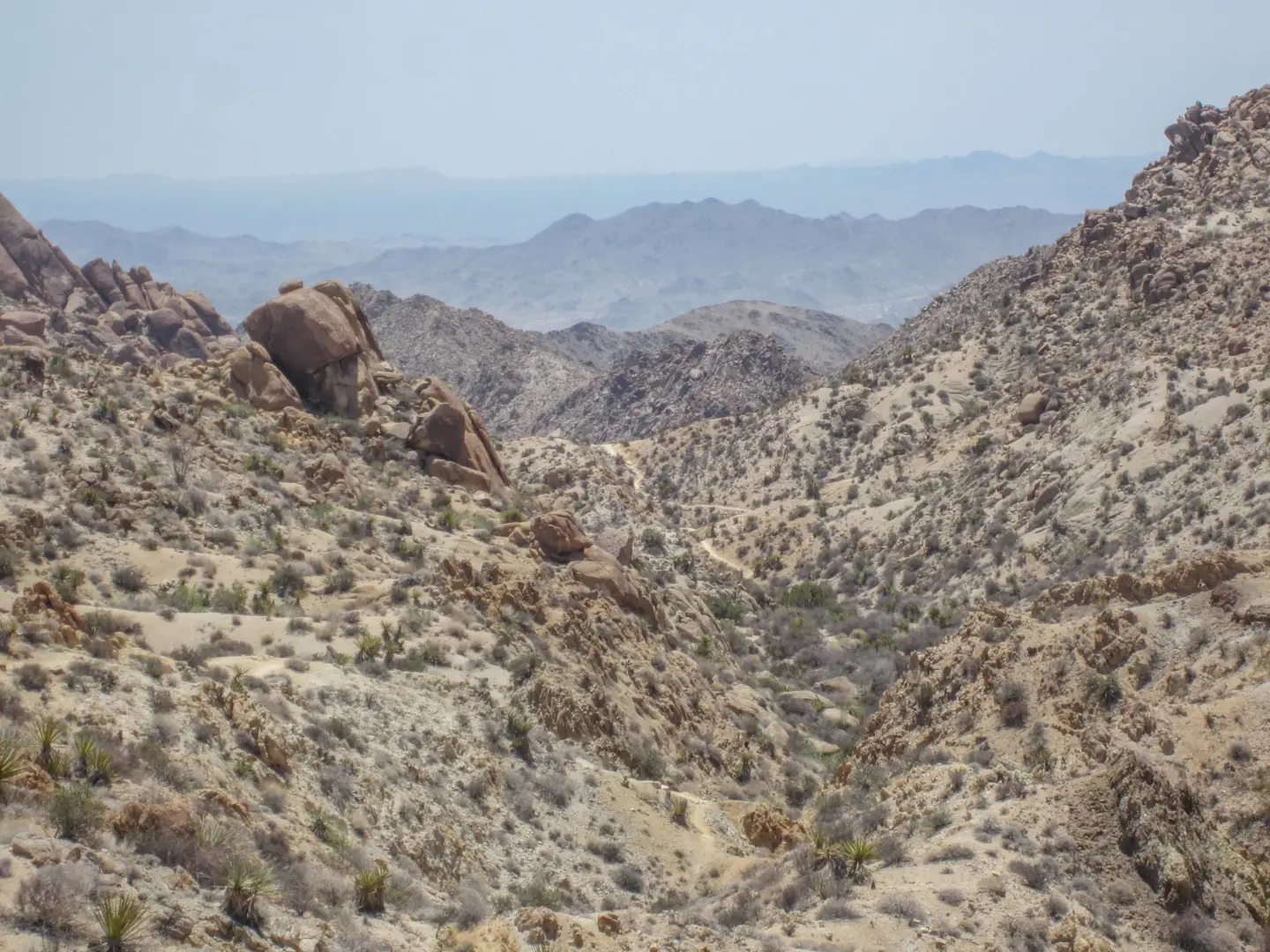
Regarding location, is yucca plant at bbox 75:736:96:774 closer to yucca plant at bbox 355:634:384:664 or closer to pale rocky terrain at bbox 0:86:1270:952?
→ pale rocky terrain at bbox 0:86:1270:952

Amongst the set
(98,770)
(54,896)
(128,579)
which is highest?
(54,896)

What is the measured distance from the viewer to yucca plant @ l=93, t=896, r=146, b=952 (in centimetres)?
826

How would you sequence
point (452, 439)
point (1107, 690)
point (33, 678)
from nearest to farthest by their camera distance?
1. point (33, 678)
2. point (1107, 690)
3. point (452, 439)

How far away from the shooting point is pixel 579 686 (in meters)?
21.6

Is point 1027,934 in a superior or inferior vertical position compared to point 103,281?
inferior

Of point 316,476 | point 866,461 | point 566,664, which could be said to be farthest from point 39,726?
point 866,461

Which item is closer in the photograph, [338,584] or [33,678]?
[33,678]

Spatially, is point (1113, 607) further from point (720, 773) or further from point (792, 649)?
point (792, 649)

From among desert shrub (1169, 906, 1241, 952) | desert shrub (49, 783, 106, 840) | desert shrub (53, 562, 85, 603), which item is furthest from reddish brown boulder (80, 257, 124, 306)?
desert shrub (1169, 906, 1241, 952)

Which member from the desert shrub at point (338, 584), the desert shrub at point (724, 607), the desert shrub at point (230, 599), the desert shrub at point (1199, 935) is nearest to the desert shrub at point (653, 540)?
the desert shrub at point (724, 607)

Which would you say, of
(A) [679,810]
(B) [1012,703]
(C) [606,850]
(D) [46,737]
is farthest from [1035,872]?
(D) [46,737]

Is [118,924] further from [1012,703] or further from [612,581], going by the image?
[612,581]

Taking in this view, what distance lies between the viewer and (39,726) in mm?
11422

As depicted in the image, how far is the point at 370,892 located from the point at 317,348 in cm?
2528
